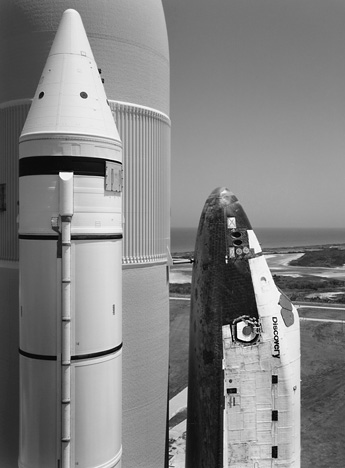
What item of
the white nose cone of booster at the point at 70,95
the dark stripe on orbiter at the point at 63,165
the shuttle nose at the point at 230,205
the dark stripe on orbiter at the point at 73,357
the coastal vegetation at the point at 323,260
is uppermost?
the white nose cone of booster at the point at 70,95

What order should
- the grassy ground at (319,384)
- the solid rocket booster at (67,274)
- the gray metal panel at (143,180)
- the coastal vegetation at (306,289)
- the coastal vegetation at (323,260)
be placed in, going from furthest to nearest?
the coastal vegetation at (323,260) → the coastal vegetation at (306,289) → the grassy ground at (319,384) → the gray metal panel at (143,180) → the solid rocket booster at (67,274)

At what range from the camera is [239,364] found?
1011 cm

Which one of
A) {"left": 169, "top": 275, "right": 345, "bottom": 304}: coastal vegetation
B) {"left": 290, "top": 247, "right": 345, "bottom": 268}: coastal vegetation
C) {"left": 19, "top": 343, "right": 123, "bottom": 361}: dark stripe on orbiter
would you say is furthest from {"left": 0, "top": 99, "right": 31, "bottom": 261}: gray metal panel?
{"left": 290, "top": 247, "right": 345, "bottom": 268}: coastal vegetation

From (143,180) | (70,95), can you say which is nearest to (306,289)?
(143,180)

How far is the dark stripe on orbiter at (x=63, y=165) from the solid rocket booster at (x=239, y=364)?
4283mm

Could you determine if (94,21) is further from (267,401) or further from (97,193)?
(267,401)

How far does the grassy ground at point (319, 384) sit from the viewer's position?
14.8 metres

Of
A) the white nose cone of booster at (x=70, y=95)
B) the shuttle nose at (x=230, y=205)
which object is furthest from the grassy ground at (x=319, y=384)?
the white nose cone of booster at (x=70, y=95)

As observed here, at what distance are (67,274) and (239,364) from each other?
17.0 feet

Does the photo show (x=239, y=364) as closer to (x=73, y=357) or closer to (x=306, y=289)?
(x=73, y=357)

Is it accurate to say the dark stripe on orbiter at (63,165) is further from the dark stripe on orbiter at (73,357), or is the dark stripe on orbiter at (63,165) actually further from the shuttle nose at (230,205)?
the shuttle nose at (230,205)

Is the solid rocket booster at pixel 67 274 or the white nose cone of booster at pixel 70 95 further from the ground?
the white nose cone of booster at pixel 70 95

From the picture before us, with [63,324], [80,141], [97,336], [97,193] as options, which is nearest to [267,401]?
[97,336]

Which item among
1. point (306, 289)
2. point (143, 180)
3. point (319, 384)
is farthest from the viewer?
point (306, 289)
